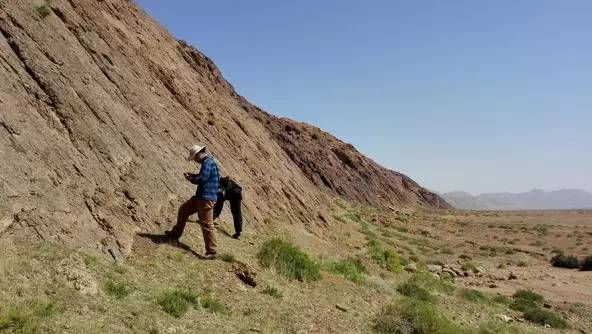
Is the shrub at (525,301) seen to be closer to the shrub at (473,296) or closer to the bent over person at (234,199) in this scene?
the shrub at (473,296)

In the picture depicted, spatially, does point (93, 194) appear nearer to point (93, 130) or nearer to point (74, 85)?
point (93, 130)

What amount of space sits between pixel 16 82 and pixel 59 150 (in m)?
1.71

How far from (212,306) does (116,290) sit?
1509 mm

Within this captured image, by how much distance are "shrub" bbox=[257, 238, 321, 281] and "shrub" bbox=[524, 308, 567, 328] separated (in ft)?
22.5

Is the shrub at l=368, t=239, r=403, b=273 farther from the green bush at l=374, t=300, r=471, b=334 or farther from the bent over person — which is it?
the green bush at l=374, t=300, r=471, b=334

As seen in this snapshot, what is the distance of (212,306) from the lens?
808 centimetres

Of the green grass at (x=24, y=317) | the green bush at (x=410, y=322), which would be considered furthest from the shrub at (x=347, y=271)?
the green grass at (x=24, y=317)

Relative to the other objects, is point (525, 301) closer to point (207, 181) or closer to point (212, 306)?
point (207, 181)

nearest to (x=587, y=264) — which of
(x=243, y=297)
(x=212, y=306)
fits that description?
(x=243, y=297)

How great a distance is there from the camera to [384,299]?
460 inches

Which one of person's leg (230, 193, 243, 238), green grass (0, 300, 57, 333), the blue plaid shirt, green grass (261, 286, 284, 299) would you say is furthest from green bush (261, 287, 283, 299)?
green grass (0, 300, 57, 333)

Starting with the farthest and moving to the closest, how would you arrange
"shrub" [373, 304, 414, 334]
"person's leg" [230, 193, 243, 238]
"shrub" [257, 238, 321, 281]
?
"person's leg" [230, 193, 243, 238] → "shrub" [257, 238, 321, 281] → "shrub" [373, 304, 414, 334]

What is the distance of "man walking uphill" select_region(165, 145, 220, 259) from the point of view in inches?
382

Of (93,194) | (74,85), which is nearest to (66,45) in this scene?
(74,85)
